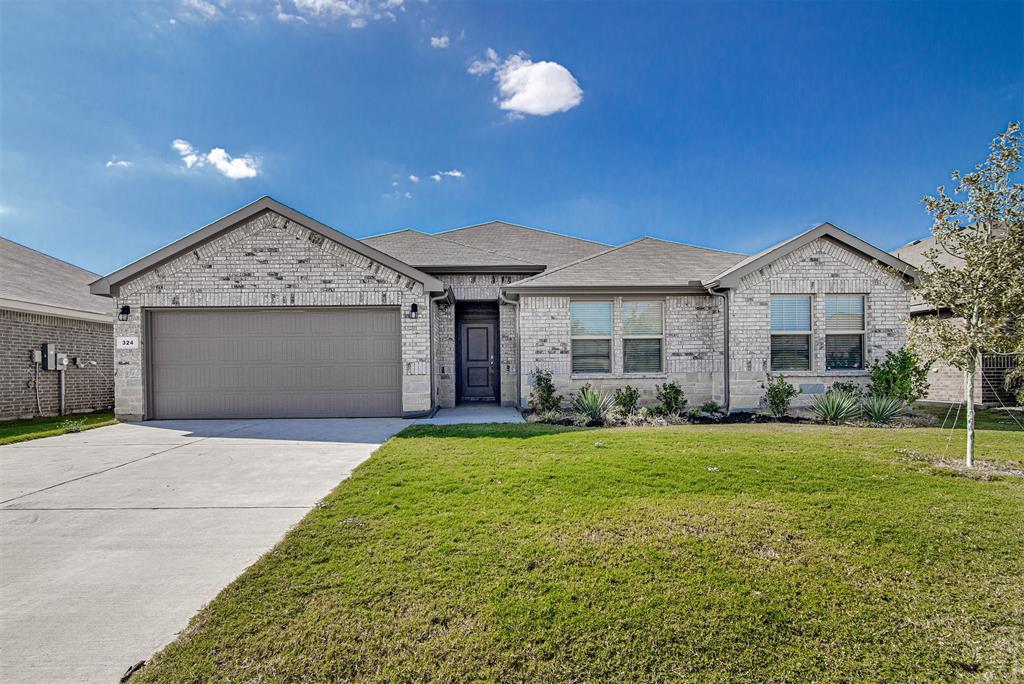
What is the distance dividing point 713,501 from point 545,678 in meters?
2.93

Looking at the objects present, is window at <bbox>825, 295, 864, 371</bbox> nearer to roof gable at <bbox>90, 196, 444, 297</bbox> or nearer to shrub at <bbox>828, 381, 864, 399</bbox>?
shrub at <bbox>828, 381, 864, 399</bbox>

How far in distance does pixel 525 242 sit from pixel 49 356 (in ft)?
43.4

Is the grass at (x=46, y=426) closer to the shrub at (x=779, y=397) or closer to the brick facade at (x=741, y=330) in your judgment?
the brick facade at (x=741, y=330)

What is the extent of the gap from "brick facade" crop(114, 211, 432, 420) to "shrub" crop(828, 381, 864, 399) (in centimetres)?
918

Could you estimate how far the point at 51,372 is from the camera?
1209 cm

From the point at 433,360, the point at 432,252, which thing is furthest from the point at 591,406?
the point at 432,252

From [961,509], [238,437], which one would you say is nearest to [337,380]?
[238,437]

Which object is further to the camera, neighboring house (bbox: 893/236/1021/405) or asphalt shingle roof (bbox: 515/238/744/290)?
neighboring house (bbox: 893/236/1021/405)

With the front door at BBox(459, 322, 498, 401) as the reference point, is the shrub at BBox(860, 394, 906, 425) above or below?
below

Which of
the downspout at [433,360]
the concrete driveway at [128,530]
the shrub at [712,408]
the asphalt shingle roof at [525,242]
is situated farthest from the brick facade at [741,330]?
the concrete driveway at [128,530]

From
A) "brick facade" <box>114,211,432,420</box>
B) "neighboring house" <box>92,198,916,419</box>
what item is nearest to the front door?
"neighboring house" <box>92,198,916,419</box>

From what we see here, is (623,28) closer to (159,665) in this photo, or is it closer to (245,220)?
(245,220)

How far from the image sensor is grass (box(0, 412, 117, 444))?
8.62m

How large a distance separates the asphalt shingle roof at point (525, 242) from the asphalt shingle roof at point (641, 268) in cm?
203
